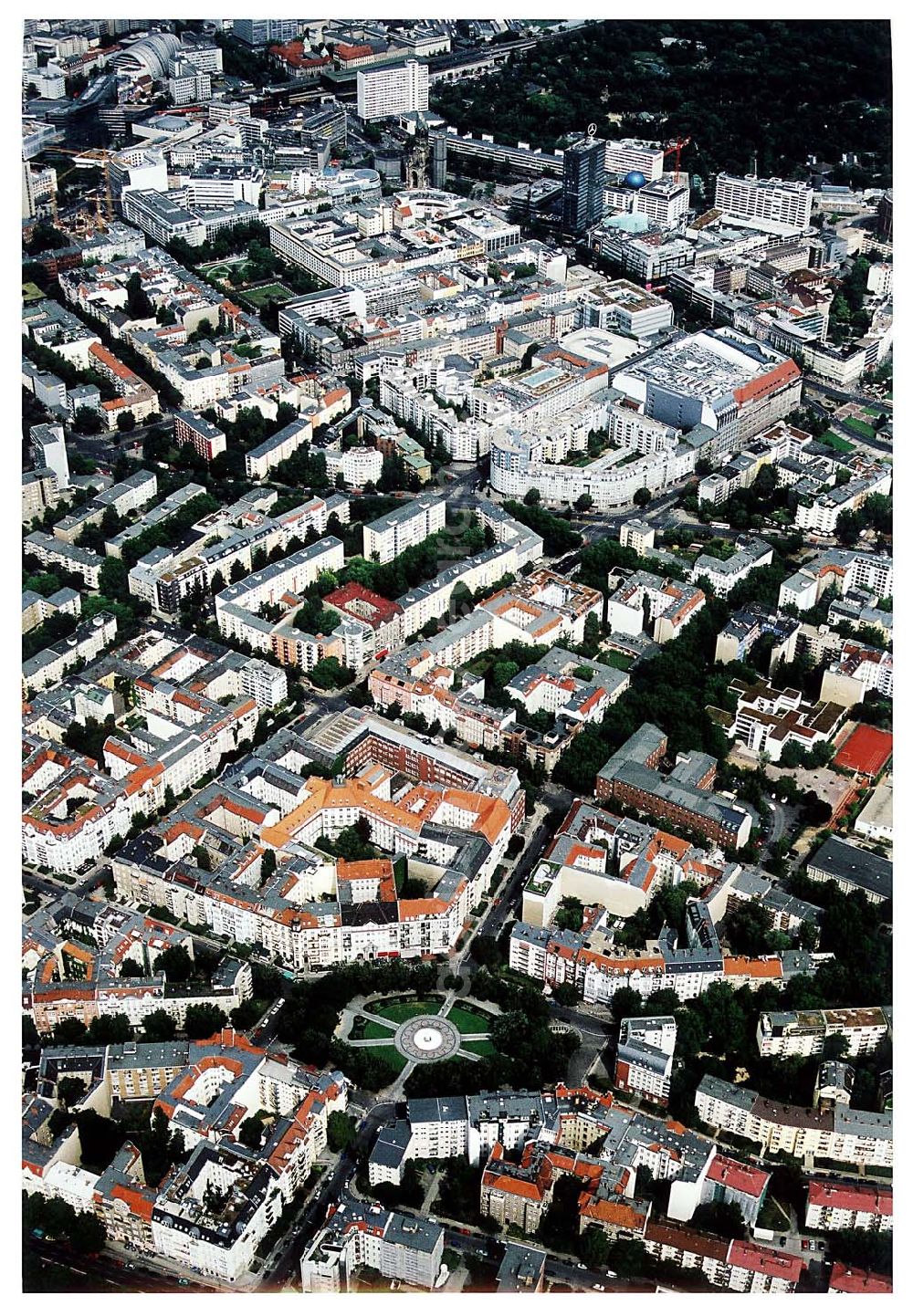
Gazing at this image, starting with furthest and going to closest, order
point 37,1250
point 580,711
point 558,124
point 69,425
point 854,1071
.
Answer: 1. point 558,124
2. point 69,425
3. point 580,711
4. point 854,1071
5. point 37,1250

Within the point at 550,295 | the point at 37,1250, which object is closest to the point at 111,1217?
the point at 37,1250

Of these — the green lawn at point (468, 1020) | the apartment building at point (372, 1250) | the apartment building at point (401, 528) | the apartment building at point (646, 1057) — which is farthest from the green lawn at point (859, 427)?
the apartment building at point (372, 1250)

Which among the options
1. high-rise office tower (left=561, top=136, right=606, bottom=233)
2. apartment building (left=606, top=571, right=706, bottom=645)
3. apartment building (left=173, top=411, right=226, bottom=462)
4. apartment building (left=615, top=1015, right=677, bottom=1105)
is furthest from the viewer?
high-rise office tower (left=561, top=136, right=606, bottom=233)

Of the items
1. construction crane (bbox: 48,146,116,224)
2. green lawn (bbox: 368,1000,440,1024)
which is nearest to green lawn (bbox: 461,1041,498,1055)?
green lawn (bbox: 368,1000,440,1024)

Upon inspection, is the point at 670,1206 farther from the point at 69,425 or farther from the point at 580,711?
the point at 69,425

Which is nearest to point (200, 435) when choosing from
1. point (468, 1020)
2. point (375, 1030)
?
point (375, 1030)

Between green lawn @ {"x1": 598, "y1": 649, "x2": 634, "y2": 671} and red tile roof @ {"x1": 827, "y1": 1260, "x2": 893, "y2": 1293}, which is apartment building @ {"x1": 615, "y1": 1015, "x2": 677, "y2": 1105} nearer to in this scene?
red tile roof @ {"x1": 827, "y1": 1260, "x2": 893, "y2": 1293}

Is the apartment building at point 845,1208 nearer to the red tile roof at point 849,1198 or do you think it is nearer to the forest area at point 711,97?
the red tile roof at point 849,1198

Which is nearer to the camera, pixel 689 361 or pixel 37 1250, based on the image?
pixel 37 1250
